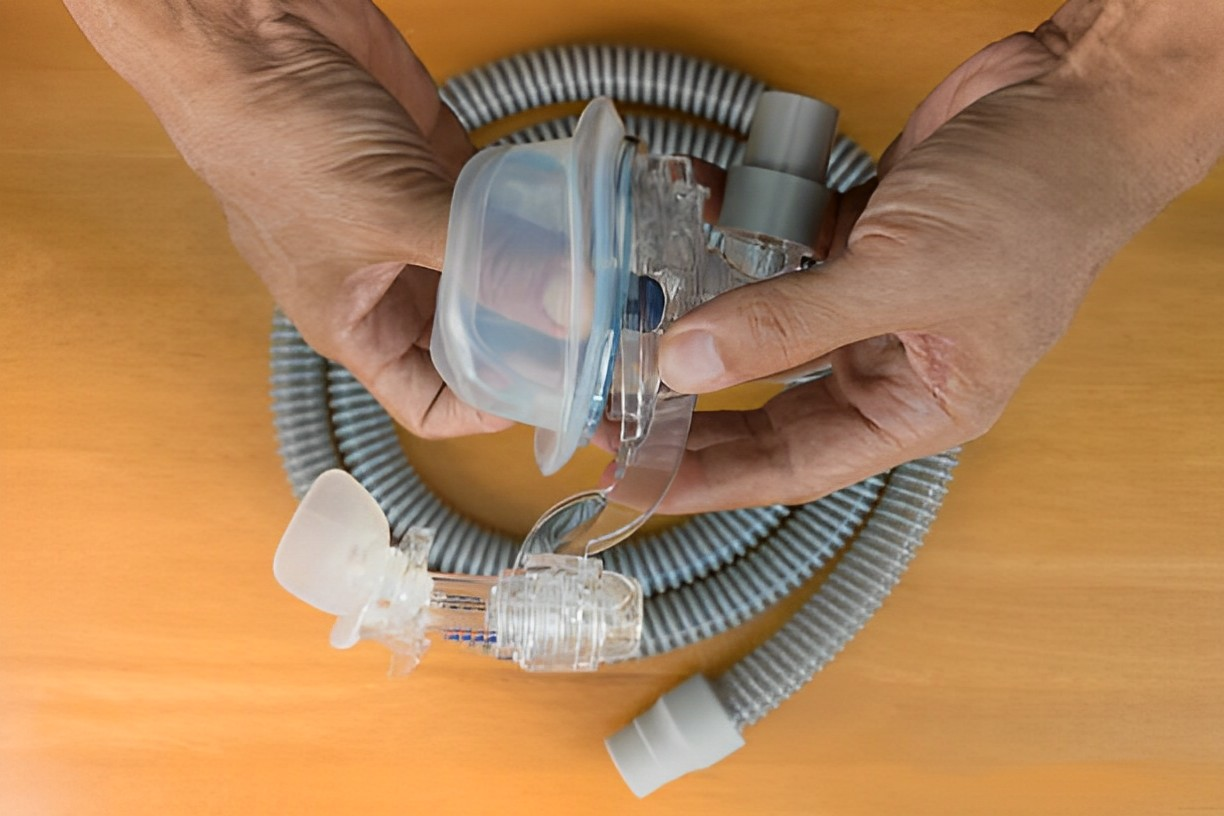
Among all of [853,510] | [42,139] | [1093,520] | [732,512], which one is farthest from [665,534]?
[42,139]

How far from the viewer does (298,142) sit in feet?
2.27

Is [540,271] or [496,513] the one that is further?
[496,513]

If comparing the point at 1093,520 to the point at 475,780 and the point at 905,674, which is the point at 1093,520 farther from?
the point at 475,780

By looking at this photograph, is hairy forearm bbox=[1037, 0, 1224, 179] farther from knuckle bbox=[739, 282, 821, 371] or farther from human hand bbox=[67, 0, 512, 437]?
human hand bbox=[67, 0, 512, 437]

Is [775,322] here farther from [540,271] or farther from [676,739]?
[676,739]

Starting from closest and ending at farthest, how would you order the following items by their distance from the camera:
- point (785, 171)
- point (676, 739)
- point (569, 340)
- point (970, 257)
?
point (569, 340)
point (970, 257)
point (785, 171)
point (676, 739)

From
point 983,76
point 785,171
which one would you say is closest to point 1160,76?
point 983,76

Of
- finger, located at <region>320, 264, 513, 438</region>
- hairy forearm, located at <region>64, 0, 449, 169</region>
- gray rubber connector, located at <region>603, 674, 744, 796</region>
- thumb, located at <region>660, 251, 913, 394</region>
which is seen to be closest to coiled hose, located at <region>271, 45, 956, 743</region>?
gray rubber connector, located at <region>603, 674, 744, 796</region>

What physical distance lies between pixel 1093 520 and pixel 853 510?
9.2 inches

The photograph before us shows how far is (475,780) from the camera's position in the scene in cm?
94

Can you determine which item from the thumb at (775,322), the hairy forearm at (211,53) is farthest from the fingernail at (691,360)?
the hairy forearm at (211,53)

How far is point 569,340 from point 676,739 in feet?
1.70

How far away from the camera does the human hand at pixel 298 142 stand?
68cm

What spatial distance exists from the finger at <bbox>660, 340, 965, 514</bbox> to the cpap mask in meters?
0.13
